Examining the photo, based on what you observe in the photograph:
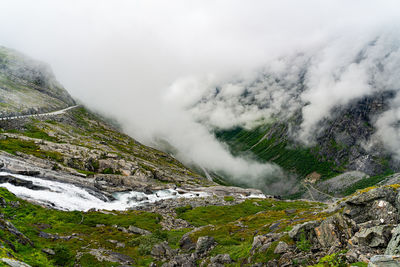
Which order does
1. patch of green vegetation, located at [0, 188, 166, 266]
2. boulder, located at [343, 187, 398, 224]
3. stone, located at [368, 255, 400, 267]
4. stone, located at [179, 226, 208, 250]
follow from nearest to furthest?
stone, located at [368, 255, 400, 267], boulder, located at [343, 187, 398, 224], patch of green vegetation, located at [0, 188, 166, 266], stone, located at [179, 226, 208, 250]

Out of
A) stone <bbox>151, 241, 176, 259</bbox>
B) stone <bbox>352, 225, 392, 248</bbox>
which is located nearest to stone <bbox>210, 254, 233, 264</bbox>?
stone <bbox>151, 241, 176, 259</bbox>

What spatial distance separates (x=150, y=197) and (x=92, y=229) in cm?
8145

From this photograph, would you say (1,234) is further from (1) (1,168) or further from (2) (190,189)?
(2) (190,189)

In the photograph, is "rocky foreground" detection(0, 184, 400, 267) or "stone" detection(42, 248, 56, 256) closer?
"rocky foreground" detection(0, 184, 400, 267)

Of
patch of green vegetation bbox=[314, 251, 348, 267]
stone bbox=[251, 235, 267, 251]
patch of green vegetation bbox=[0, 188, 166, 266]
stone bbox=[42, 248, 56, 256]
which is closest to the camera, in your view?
patch of green vegetation bbox=[314, 251, 348, 267]

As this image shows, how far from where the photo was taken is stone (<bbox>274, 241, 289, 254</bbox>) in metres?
26.3

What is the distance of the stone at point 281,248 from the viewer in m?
26.3

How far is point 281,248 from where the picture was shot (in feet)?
87.1

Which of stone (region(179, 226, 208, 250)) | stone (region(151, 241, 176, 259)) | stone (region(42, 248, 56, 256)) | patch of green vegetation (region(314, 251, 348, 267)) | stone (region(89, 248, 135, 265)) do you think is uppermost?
patch of green vegetation (region(314, 251, 348, 267))

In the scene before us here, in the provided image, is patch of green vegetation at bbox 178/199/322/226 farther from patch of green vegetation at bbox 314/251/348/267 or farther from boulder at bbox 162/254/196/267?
patch of green vegetation at bbox 314/251/348/267

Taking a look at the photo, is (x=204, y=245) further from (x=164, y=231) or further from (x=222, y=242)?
(x=164, y=231)

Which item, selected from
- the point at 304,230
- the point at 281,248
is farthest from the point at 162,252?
the point at 304,230

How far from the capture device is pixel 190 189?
183 metres

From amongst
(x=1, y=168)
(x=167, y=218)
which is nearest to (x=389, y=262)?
(x=167, y=218)
